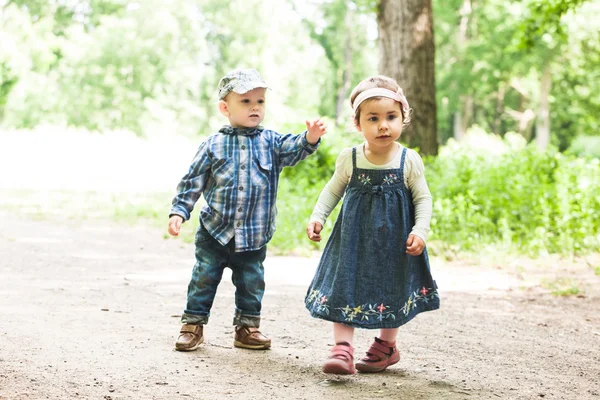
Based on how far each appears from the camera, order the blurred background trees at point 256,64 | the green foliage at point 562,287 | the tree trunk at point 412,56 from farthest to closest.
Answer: the blurred background trees at point 256,64 → the tree trunk at point 412,56 → the green foliage at point 562,287

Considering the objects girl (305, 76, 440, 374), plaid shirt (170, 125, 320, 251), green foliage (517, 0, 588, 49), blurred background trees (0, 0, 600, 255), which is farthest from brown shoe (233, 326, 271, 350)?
blurred background trees (0, 0, 600, 255)

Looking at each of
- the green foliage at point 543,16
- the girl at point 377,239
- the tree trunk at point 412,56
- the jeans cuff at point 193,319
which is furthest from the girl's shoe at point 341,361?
the tree trunk at point 412,56

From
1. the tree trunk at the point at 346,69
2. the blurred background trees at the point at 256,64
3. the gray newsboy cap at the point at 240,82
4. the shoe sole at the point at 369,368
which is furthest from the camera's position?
the tree trunk at the point at 346,69

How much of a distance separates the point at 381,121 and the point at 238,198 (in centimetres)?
97

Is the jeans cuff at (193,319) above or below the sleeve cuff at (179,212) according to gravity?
below

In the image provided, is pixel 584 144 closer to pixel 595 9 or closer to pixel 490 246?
pixel 595 9

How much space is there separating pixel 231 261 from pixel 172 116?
4436cm

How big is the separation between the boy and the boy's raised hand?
0.22 feet

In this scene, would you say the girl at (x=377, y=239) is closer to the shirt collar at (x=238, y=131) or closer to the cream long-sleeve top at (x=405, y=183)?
the cream long-sleeve top at (x=405, y=183)

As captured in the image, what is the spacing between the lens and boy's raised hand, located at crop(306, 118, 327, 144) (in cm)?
420

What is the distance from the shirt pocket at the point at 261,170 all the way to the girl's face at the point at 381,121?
721mm

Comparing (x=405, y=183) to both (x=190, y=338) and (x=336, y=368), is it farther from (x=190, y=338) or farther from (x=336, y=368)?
(x=190, y=338)

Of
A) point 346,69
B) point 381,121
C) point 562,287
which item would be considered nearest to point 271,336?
point 381,121

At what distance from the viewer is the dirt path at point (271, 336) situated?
3730 mm
